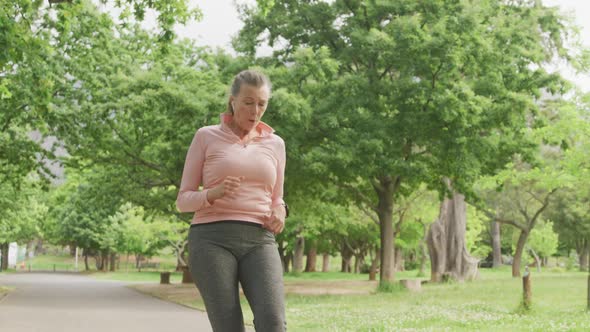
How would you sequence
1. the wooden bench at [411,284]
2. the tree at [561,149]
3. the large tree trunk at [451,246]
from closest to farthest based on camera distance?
the tree at [561,149], the wooden bench at [411,284], the large tree trunk at [451,246]

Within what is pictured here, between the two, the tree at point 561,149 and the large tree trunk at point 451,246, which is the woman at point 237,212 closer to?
the tree at point 561,149

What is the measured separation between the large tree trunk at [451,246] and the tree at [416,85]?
1126 centimetres

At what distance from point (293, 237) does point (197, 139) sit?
1813 inches

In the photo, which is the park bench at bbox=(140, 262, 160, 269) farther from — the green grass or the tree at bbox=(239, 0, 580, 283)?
the green grass

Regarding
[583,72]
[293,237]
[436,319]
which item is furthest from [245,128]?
[293,237]

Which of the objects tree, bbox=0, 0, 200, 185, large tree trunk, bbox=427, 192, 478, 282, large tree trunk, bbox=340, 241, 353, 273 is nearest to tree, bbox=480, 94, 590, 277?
large tree trunk, bbox=427, 192, 478, 282

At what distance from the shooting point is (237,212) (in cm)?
350

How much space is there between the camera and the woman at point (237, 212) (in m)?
3.40

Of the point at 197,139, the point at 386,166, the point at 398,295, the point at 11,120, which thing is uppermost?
the point at 11,120

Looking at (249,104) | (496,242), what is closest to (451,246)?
(249,104)

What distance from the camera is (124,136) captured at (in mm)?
24719

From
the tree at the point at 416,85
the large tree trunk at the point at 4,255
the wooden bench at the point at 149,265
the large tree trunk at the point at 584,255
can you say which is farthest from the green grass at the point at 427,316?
the large tree trunk at the point at 4,255

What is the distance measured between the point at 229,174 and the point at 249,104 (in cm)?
35

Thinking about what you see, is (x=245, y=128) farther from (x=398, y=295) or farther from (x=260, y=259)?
(x=398, y=295)
